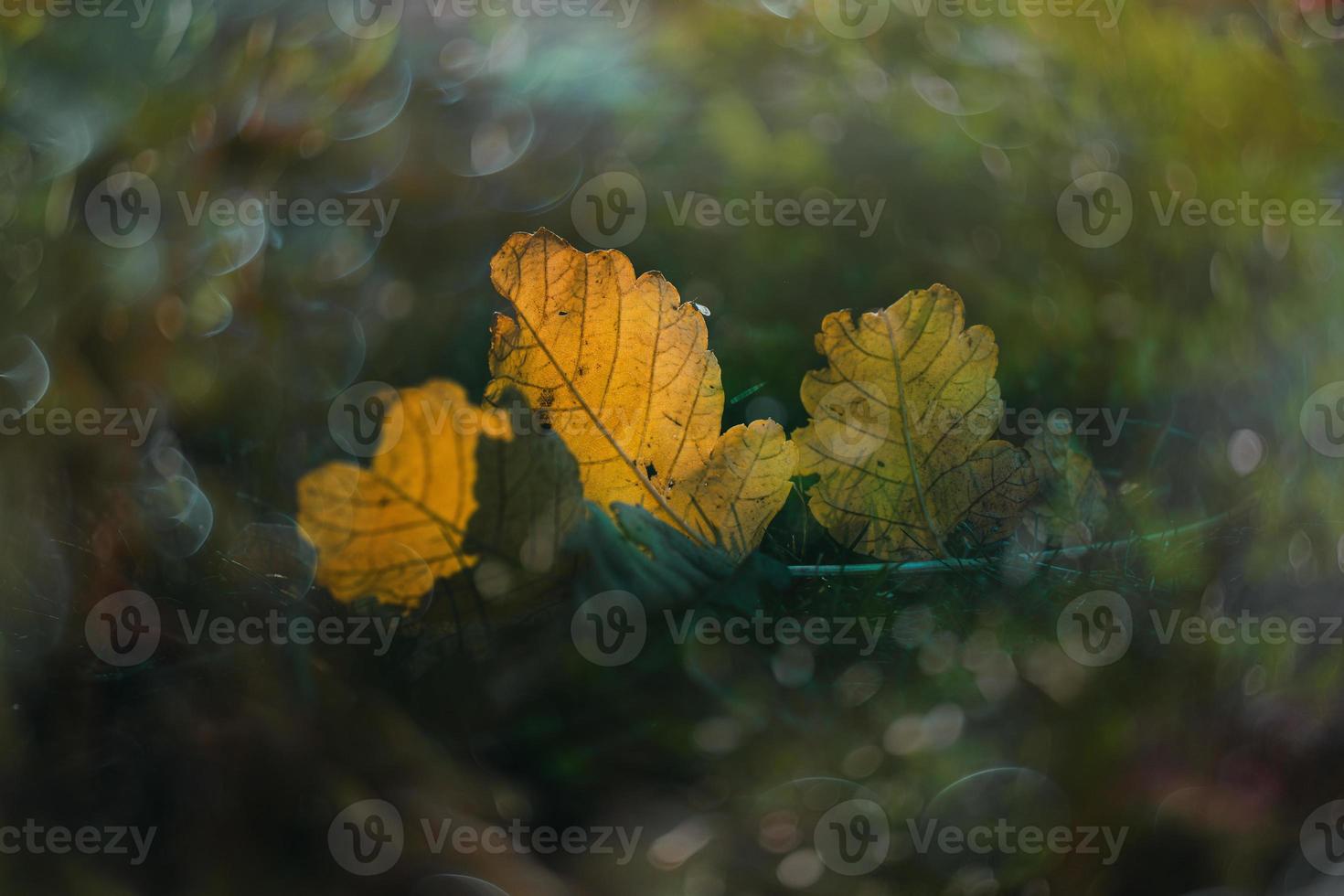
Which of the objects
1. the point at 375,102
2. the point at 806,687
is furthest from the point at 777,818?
the point at 375,102

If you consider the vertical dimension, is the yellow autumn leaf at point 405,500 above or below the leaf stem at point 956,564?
above

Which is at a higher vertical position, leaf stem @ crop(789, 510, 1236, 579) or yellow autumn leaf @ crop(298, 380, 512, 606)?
yellow autumn leaf @ crop(298, 380, 512, 606)

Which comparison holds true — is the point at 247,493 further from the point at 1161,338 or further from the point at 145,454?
the point at 1161,338
